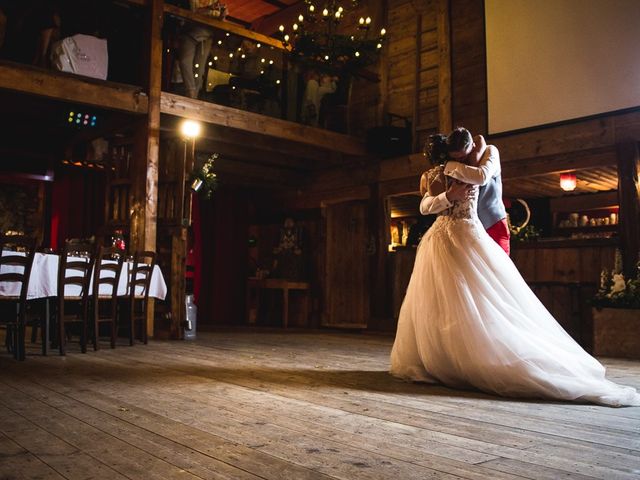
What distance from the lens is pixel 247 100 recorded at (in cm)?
817

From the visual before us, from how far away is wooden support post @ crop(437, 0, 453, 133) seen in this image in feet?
27.8

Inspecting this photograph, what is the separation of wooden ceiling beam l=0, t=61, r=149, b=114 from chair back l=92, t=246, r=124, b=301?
1892 mm

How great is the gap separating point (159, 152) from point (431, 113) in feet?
13.6

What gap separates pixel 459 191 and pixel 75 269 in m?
3.54

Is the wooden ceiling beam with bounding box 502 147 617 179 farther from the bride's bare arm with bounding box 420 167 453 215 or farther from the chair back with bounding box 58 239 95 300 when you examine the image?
the chair back with bounding box 58 239 95 300

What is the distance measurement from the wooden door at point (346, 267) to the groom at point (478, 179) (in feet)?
19.5

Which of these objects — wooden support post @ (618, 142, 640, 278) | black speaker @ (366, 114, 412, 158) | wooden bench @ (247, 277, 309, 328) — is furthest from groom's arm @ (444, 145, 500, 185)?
wooden bench @ (247, 277, 309, 328)

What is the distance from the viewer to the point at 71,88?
648 cm

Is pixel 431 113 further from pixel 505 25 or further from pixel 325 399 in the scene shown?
pixel 325 399

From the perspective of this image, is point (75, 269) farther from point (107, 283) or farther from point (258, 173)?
point (258, 173)

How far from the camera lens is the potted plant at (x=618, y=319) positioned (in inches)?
221

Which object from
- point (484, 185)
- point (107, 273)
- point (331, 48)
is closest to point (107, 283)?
point (107, 273)

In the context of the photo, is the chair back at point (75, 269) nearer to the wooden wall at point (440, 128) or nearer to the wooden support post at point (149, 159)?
the wooden support post at point (149, 159)

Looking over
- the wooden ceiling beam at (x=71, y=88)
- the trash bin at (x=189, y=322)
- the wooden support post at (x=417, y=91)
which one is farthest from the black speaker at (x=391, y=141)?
the trash bin at (x=189, y=322)
